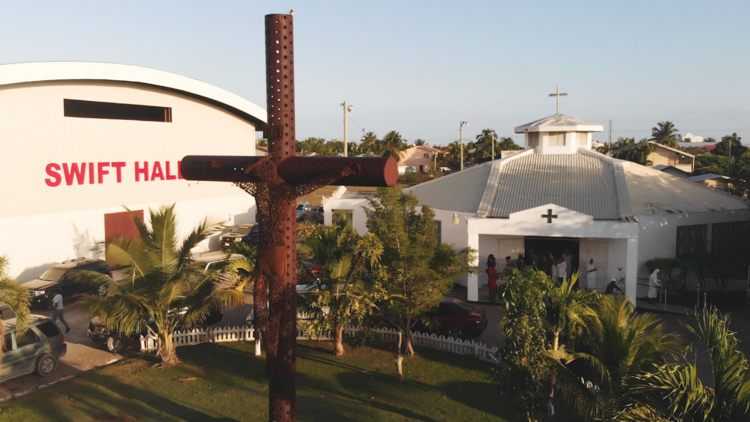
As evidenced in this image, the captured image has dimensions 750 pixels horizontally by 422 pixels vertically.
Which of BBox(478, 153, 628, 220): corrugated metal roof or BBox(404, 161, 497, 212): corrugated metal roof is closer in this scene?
BBox(478, 153, 628, 220): corrugated metal roof

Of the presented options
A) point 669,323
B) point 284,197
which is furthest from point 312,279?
point 669,323

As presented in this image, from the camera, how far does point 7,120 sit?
21094mm

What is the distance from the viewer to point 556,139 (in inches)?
993

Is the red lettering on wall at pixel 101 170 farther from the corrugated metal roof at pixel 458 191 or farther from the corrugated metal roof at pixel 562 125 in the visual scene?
the corrugated metal roof at pixel 562 125

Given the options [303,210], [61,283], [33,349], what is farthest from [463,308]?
[303,210]

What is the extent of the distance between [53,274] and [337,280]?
1326cm

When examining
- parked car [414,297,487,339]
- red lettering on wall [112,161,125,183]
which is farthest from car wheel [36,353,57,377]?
red lettering on wall [112,161,125,183]

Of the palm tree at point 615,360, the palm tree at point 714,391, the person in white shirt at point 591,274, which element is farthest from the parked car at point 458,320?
the palm tree at point 714,391

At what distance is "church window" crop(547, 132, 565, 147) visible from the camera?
25.1 meters

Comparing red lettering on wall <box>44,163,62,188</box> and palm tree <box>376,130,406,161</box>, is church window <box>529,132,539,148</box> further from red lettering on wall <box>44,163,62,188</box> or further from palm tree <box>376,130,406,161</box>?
palm tree <box>376,130,406,161</box>

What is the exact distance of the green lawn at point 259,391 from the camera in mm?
10672

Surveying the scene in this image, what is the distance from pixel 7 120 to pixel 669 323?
931 inches

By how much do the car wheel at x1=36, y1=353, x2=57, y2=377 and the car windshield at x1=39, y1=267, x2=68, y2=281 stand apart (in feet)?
26.8

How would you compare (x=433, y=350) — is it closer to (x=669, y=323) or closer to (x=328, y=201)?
(x=669, y=323)
